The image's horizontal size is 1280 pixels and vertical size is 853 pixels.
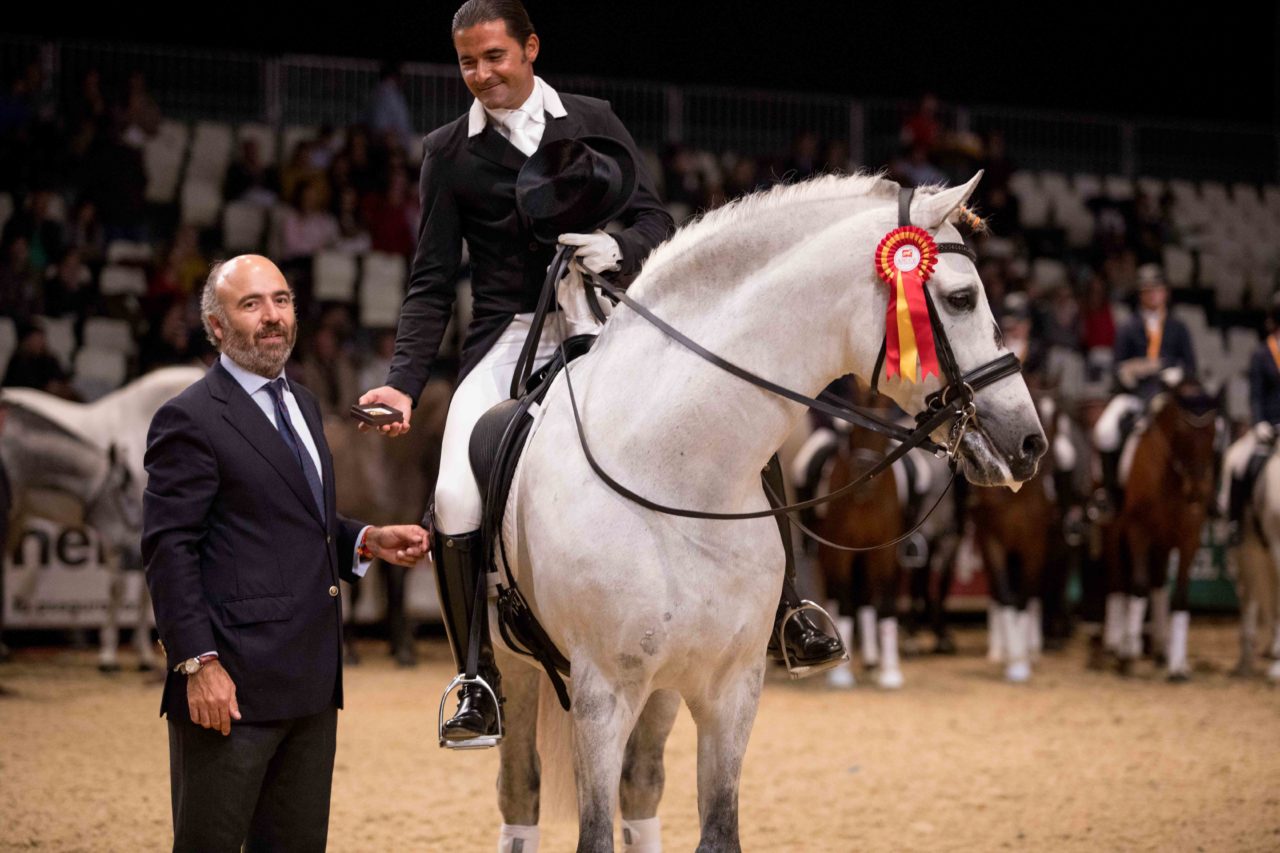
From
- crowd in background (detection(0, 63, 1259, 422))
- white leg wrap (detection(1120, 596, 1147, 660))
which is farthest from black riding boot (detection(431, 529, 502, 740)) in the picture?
white leg wrap (detection(1120, 596, 1147, 660))

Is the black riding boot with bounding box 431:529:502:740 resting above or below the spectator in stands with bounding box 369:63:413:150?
below

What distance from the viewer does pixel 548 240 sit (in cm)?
382

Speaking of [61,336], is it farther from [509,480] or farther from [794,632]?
[794,632]

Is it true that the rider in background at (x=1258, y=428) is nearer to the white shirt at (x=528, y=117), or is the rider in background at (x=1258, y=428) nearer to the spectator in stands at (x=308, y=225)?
the white shirt at (x=528, y=117)

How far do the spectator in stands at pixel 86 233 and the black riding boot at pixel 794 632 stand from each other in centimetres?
1061

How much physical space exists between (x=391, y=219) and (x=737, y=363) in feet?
36.2

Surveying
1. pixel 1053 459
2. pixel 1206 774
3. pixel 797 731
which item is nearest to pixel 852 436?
pixel 1053 459

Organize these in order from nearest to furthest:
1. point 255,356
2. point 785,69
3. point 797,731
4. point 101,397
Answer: point 255,356, point 797,731, point 101,397, point 785,69

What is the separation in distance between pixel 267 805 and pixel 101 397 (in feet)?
31.2

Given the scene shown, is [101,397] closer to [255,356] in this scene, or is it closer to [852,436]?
[852,436]

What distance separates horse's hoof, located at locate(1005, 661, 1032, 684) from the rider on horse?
7.07 meters

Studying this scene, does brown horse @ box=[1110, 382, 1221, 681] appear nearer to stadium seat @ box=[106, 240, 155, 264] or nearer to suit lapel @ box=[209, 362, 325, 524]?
suit lapel @ box=[209, 362, 325, 524]

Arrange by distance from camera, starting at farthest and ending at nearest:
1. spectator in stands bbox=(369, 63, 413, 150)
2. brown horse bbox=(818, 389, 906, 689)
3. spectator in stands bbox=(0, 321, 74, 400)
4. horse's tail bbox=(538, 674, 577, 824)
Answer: spectator in stands bbox=(369, 63, 413, 150) → spectator in stands bbox=(0, 321, 74, 400) → brown horse bbox=(818, 389, 906, 689) → horse's tail bbox=(538, 674, 577, 824)

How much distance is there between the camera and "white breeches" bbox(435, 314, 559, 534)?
362 cm
